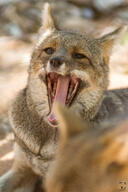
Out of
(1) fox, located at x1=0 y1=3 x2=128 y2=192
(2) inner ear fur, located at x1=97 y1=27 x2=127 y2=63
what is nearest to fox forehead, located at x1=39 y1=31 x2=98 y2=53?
(1) fox, located at x1=0 y1=3 x2=128 y2=192

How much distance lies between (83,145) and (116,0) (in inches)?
542

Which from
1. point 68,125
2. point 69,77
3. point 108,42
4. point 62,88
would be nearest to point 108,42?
point 108,42

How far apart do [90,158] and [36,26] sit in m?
12.3

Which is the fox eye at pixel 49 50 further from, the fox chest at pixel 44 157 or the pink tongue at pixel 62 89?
the fox chest at pixel 44 157

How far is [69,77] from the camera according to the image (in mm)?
4781

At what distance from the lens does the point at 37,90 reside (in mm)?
4801

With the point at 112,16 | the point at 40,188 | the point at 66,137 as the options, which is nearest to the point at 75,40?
the point at 40,188

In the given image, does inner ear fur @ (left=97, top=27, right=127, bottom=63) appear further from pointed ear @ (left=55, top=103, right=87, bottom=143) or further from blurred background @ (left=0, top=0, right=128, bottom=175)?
blurred background @ (left=0, top=0, right=128, bottom=175)

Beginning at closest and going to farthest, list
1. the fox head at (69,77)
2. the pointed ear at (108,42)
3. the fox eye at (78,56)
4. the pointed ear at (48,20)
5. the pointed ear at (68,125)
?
the pointed ear at (68,125)
the fox head at (69,77)
the fox eye at (78,56)
the pointed ear at (108,42)
the pointed ear at (48,20)

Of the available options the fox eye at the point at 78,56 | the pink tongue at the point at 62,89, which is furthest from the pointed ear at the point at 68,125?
the fox eye at the point at 78,56

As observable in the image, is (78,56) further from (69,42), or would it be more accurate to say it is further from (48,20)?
(48,20)

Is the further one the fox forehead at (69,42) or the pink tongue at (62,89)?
the fox forehead at (69,42)

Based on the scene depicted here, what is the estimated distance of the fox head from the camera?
4.73 meters

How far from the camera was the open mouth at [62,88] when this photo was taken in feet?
15.7
